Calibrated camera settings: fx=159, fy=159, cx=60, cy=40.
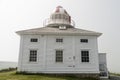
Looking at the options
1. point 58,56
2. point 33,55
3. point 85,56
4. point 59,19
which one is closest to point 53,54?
point 58,56

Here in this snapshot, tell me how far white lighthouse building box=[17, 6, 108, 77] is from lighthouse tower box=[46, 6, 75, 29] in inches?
152

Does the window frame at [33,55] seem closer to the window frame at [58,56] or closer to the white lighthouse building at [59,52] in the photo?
the white lighthouse building at [59,52]

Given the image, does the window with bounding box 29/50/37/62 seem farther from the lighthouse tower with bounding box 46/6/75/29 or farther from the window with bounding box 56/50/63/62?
the lighthouse tower with bounding box 46/6/75/29

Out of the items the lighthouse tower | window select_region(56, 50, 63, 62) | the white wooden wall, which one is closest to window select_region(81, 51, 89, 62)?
the white wooden wall

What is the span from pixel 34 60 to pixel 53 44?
325 cm

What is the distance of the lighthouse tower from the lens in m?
25.3

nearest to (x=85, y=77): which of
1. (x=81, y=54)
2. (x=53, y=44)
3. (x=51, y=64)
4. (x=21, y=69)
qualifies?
(x=81, y=54)

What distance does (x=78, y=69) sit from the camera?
812 inches

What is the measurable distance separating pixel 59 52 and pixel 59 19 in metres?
7.07

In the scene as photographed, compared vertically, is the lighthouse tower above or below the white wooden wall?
above

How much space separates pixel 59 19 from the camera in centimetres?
2606

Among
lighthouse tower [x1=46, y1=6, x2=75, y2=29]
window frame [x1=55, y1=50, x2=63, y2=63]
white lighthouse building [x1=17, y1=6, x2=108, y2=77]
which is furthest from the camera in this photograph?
lighthouse tower [x1=46, y1=6, x2=75, y2=29]

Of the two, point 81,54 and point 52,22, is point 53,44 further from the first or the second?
point 52,22

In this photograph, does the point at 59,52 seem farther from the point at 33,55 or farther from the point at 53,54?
the point at 33,55
